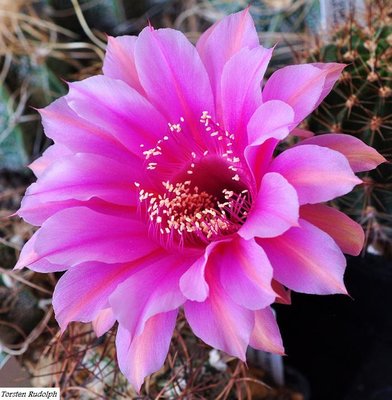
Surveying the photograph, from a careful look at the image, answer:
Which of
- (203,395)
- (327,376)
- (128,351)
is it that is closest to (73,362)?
(203,395)

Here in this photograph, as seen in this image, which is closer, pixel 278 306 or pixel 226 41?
pixel 226 41

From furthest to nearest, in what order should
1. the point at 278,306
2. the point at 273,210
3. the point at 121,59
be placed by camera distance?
the point at 278,306, the point at 121,59, the point at 273,210

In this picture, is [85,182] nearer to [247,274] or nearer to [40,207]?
[40,207]

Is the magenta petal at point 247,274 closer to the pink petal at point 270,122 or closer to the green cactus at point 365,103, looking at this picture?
the pink petal at point 270,122

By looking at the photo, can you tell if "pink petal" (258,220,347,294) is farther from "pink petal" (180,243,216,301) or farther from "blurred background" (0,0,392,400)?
"blurred background" (0,0,392,400)

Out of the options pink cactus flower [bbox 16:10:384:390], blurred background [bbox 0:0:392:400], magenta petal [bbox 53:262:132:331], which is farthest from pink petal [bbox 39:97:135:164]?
blurred background [bbox 0:0:392:400]

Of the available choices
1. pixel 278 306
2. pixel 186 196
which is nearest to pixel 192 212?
pixel 186 196
